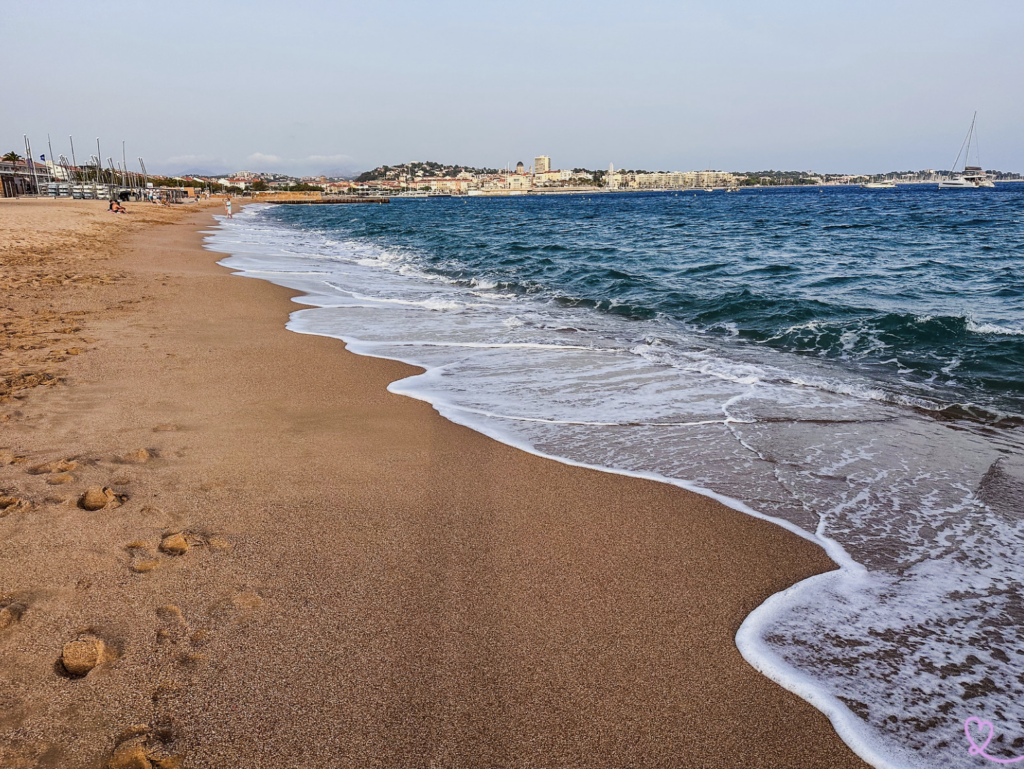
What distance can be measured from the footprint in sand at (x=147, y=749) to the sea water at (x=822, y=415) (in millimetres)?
1845

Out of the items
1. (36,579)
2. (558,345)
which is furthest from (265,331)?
(36,579)

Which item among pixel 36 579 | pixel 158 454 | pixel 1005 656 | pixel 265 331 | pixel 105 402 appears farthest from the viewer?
pixel 265 331

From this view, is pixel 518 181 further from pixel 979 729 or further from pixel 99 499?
pixel 979 729

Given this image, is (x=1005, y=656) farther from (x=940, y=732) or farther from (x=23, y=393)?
(x=23, y=393)

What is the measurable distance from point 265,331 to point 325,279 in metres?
5.95

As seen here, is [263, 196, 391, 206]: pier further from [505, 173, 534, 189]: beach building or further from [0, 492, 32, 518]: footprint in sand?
[0, 492, 32, 518]: footprint in sand

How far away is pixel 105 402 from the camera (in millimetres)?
4387

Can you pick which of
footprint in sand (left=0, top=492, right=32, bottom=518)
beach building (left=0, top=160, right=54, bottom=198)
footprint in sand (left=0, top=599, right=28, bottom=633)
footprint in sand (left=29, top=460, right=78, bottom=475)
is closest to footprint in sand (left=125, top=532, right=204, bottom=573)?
footprint in sand (left=0, top=599, right=28, bottom=633)

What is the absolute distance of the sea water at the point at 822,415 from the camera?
7.07ft

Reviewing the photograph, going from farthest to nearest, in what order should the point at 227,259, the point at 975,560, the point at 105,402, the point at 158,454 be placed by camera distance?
the point at 227,259, the point at 105,402, the point at 158,454, the point at 975,560

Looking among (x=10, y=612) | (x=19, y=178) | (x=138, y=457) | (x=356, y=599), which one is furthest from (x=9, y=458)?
(x=19, y=178)

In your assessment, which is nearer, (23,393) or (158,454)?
(158,454)

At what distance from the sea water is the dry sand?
233 mm

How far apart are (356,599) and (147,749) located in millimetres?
830
